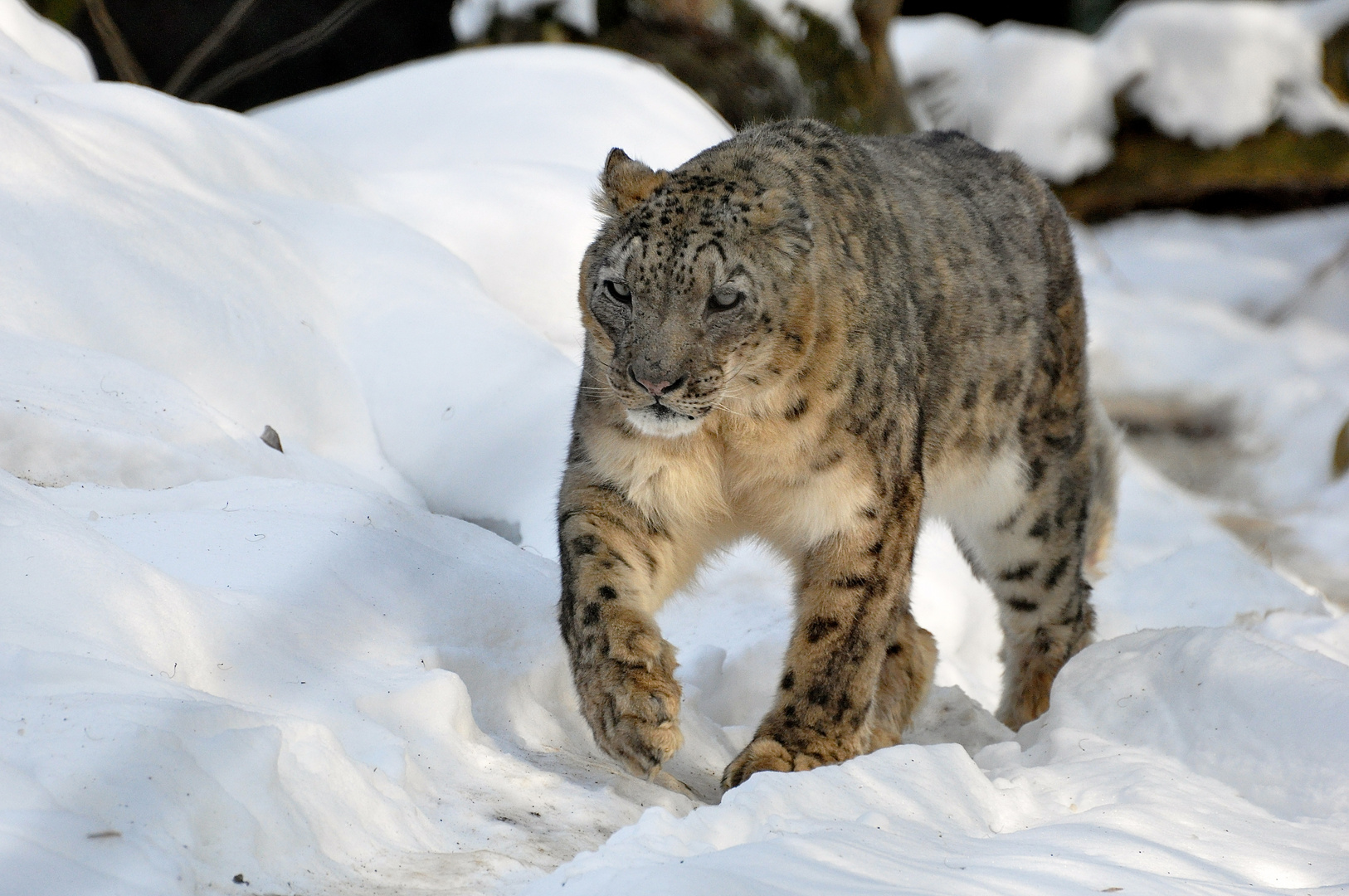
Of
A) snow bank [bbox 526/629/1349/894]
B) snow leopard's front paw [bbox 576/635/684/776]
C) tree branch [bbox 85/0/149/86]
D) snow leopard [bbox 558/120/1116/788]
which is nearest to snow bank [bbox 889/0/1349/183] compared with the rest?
tree branch [bbox 85/0/149/86]

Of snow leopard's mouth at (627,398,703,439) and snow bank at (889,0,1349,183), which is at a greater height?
snow bank at (889,0,1349,183)

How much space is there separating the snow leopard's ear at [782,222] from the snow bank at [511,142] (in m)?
2.97

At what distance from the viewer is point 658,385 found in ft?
10.7

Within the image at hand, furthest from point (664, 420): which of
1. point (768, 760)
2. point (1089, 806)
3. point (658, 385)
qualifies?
point (1089, 806)

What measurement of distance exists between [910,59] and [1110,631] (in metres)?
9.93

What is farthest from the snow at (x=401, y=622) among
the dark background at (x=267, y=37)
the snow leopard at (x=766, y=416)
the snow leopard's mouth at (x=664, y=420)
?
the dark background at (x=267, y=37)

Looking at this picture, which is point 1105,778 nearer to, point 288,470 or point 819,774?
point 819,774

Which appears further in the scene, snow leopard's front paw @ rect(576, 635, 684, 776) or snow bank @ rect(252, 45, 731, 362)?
snow bank @ rect(252, 45, 731, 362)

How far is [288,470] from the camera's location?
4406mm

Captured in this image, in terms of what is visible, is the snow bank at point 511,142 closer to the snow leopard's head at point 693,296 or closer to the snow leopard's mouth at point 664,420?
the snow leopard's head at point 693,296

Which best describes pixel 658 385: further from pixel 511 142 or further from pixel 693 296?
pixel 511 142

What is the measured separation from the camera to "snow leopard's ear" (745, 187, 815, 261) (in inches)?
137

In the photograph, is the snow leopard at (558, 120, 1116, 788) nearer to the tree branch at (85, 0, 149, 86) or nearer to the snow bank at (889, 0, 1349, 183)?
the tree branch at (85, 0, 149, 86)

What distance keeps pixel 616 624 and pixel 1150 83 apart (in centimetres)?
1198
